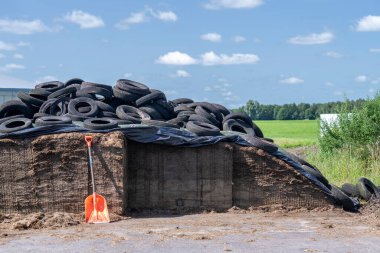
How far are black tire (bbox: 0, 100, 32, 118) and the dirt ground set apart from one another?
3360 millimetres

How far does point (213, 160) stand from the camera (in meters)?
12.3

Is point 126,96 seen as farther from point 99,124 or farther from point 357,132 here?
point 357,132

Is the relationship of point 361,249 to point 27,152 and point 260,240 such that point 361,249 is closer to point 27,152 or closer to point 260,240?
point 260,240

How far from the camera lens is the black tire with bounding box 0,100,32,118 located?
14.0m

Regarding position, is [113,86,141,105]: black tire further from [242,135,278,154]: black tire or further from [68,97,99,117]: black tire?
[242,135,278,154]: black tire

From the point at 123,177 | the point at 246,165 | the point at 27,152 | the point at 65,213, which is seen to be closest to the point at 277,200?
the point at 246,165

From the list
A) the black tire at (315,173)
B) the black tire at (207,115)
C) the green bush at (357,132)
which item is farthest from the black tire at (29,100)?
the green bush at (357,132)

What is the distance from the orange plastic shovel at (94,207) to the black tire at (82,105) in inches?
73.7

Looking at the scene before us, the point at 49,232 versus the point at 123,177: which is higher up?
the point at 123,177

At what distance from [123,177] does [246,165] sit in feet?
8.17

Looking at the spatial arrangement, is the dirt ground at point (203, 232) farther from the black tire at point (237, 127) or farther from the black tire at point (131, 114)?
the black tire at point (237, 127)

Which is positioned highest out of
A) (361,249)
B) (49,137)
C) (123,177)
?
(49,137)

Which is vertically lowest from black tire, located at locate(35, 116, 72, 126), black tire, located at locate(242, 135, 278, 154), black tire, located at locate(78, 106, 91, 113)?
black tire, located at locate(242, 135, 278, 154)

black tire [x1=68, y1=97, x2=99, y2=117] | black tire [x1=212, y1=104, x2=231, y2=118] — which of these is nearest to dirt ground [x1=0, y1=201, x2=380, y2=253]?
black tire [x1=68, y1=97, x2=99, y2=117]
